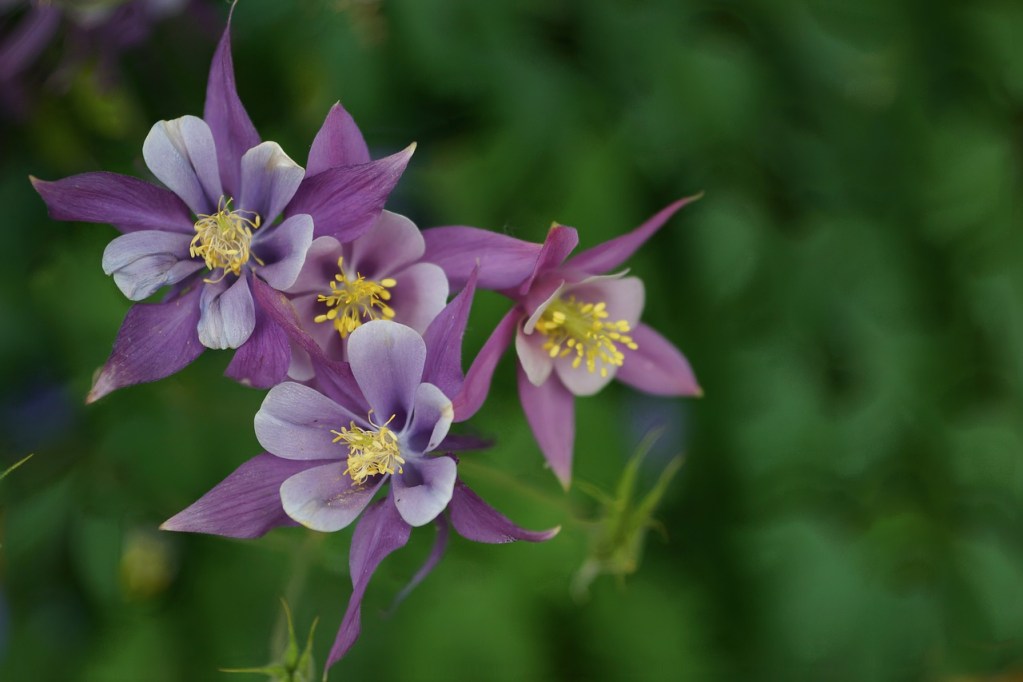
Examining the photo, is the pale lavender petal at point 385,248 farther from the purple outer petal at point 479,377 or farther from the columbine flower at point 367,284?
the purple outer petal at point 479,377

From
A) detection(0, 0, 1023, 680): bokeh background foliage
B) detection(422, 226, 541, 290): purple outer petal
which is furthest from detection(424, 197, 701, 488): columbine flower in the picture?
detection(0, 0, 1023, 680): bokeh background foliage

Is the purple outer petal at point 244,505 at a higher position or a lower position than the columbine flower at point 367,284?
lower

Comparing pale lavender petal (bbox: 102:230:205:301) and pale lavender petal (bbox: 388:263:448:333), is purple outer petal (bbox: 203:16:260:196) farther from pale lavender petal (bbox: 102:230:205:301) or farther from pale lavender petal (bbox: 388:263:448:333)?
pale lavender petal (bbox: 388:263:448:333)

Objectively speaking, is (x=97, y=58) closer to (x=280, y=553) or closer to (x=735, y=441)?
(x=280, y=553)

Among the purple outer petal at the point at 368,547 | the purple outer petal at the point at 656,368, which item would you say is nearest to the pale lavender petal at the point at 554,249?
the purple outer petal at the point at 656,368

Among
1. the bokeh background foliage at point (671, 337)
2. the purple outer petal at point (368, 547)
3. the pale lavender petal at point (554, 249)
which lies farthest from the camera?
the bokeh background foliage at point (671, 337)

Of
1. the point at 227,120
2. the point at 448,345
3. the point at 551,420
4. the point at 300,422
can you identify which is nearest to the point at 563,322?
the point at 551,420

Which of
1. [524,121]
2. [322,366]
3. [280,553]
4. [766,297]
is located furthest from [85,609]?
[766,297]
